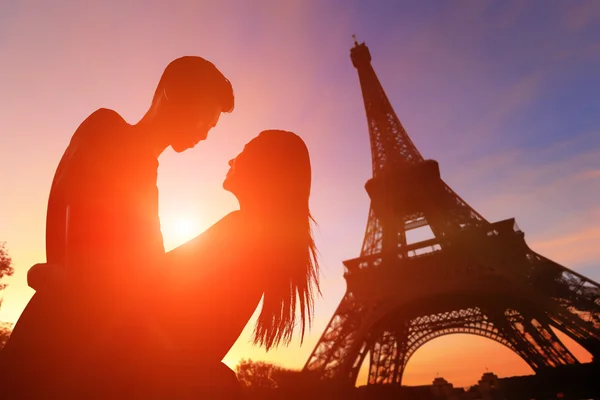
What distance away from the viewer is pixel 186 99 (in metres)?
1.09

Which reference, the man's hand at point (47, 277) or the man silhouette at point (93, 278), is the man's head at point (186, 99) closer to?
the man silhouette at point (93, 278)

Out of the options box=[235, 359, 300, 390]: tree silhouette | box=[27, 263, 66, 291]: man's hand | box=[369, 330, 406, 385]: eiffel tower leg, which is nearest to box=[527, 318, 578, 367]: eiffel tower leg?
box=[369, 330, 406, 385]: eiffel tower leg

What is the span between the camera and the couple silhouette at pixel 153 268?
2.29 feet

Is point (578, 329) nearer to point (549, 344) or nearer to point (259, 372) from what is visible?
point (549, 344)

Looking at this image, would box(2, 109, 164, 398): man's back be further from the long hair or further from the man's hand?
the long hair

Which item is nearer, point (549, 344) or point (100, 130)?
point (100, 130)

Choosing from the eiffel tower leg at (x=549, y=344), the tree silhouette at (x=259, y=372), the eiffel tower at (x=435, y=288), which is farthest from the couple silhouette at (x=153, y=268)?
the tree silhouette at (x=259, y=372)

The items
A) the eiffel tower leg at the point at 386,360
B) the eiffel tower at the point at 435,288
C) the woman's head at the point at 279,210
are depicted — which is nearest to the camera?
the woman's head at the point at 279,210

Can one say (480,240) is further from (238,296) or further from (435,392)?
(238,296)

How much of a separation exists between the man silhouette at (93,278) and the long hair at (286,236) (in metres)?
0.38

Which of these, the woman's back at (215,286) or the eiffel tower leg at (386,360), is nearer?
the woman's back at (215,286)

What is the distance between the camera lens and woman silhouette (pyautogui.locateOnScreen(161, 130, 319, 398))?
2.57 feet

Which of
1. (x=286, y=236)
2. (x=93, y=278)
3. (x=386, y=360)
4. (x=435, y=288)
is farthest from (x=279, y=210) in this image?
(x=386, y=360)

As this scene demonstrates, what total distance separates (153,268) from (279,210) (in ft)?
1.46
